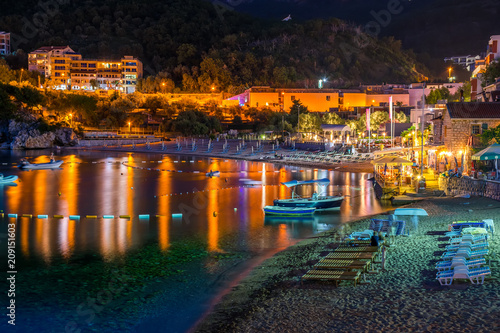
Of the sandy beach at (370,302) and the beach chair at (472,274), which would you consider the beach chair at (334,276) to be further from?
the beach chair at (472,274)

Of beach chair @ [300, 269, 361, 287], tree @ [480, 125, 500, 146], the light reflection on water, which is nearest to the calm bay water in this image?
the light reflection on water

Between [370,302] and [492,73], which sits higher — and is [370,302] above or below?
below

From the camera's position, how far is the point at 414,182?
2616cm

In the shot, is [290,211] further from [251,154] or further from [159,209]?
[251,154]

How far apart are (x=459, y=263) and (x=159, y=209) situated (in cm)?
1591

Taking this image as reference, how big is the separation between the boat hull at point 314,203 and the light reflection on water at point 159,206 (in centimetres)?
62

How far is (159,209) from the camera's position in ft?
82.3

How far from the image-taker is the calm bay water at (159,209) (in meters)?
18.0

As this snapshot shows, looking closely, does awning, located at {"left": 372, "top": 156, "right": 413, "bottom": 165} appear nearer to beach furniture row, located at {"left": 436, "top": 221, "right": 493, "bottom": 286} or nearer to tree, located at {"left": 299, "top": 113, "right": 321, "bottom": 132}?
beach furniture row, located at {"left": 436, "top": 221, "right": 493, "bottom": 286}

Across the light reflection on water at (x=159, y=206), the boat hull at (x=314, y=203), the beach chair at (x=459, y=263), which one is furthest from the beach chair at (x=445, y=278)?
the boat hull at (x=314, y=203)

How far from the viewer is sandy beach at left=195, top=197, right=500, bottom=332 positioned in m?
10.1

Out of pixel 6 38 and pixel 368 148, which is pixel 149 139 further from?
pixel 6 38

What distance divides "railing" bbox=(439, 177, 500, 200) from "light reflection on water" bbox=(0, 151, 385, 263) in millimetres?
3488

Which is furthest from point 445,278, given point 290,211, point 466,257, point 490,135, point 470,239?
point 490,135
